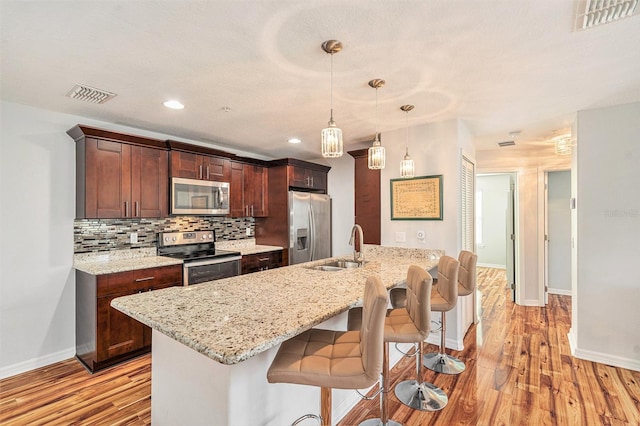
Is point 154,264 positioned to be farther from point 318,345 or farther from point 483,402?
point 483,402

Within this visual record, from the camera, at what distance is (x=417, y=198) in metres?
3.32

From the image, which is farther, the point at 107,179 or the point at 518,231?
the point at 518,231

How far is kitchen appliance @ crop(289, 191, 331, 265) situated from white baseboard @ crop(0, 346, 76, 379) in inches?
102

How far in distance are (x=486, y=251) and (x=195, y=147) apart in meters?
7.21

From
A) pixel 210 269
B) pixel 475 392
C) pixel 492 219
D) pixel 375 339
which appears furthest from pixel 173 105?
pixel 492 219

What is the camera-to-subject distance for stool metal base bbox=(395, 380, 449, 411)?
2145 millimetres

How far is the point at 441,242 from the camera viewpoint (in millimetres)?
3176

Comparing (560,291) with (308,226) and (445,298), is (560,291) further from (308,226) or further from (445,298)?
(308,226)

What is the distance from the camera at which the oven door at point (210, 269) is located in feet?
10.7

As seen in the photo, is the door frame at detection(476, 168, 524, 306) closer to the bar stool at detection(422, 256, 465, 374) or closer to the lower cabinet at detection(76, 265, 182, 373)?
the bar stool at detection(422, 256, 465, 374)

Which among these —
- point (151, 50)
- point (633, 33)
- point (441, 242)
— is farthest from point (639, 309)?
point (151, 50)

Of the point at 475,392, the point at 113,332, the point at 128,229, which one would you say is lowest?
the point at 475,392

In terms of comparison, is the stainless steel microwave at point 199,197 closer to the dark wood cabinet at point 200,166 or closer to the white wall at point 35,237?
the dark wood cabinet at point 200,166

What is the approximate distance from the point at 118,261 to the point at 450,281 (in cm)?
319
